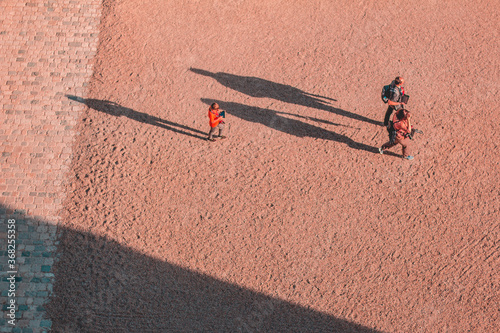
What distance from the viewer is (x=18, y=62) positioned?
36.7ft

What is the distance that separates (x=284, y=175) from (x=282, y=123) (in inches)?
65.6

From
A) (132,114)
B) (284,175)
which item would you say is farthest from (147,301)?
(132,114)

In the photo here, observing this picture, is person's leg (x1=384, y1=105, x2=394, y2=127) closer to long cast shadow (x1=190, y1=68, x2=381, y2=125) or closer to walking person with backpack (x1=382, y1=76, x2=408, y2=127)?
walking person with backpack (x1=382, y1=76, x2=408, y2=127)

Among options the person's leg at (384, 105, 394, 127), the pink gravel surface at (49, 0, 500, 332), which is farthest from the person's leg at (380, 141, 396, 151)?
the person's leg at (384, 105, 394, 127)

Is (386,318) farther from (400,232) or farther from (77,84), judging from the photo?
(77,84)

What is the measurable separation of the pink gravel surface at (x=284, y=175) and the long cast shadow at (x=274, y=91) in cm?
4

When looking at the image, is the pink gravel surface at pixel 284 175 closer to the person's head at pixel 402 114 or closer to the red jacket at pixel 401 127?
the red jacket at pixel 401 127

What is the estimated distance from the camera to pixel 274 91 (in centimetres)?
1116

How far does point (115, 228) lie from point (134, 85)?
4353mm

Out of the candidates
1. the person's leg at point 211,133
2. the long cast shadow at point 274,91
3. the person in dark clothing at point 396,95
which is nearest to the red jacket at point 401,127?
the person in dark clothing at point 396,95

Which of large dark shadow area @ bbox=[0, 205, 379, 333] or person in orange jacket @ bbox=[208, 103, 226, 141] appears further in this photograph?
person in orange jacket @ bbox=[208, 103, 226, 141]

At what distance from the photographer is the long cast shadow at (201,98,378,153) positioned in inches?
412

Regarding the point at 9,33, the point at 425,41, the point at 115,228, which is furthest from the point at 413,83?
the point at 9,33

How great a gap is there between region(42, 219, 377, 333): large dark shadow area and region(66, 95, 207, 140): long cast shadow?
3.54 m
